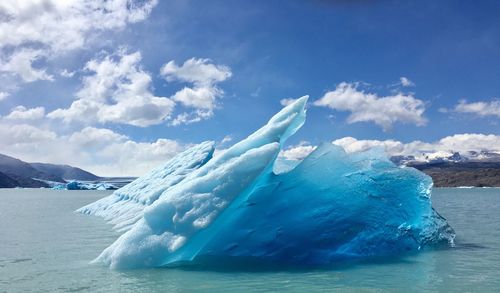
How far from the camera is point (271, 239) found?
10625mm

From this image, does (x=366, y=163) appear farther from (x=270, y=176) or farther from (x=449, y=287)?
(x=449, y=287)

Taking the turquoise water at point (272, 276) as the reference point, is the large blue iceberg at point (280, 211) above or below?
above

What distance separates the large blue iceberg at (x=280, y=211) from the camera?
930cm

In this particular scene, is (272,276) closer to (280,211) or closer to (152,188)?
(280,211)

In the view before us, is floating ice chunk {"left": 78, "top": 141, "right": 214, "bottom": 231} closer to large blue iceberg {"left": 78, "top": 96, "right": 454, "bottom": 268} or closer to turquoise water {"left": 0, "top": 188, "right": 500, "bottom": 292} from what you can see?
turquoise water {"left": 0, "top": 188, "right": 500, "bottom": 292}

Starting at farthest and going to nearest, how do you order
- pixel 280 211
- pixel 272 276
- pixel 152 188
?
pixel 152 188
pixel 280 211
pixel 272 276

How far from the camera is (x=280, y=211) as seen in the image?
10.7 metres

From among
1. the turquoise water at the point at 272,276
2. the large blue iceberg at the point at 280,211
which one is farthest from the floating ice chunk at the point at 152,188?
the large blue iceberg at the point at 280,211

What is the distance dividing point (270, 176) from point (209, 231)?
194cm

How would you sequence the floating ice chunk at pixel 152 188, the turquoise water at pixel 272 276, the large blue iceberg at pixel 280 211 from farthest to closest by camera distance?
the floating ice chunk at pixel 152 188, the large blue iceberg at pixel 280 211, the turquoise water at pixel 272 276

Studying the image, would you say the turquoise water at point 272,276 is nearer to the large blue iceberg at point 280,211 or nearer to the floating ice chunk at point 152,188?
the large blue iceberg at point 280,211

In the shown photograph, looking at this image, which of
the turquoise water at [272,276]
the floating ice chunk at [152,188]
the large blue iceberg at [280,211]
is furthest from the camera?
the floating ice chunk at [152,188]

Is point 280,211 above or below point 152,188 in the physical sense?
below

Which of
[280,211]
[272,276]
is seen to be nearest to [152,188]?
[280,211]
